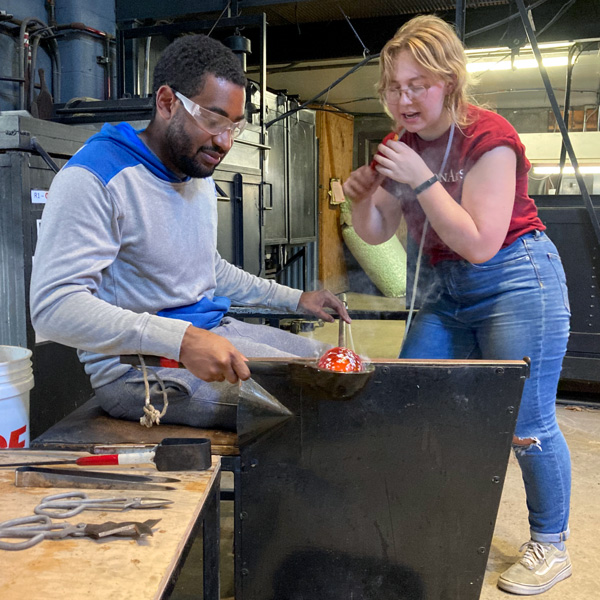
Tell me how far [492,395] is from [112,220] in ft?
3.16

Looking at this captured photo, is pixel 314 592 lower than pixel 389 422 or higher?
lower

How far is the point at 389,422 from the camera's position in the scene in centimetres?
138

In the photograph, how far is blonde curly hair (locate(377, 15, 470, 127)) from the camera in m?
1.59

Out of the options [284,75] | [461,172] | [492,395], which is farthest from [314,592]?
[284,75]

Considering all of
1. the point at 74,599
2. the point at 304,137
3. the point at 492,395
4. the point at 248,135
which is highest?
the point at 304,137

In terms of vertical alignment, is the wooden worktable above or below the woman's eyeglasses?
below

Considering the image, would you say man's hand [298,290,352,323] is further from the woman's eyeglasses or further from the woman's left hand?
the woman's eyeglasses

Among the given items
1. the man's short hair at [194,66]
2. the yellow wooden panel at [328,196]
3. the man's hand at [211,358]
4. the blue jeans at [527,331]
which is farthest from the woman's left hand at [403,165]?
the yellow wooden panel at [328,196]

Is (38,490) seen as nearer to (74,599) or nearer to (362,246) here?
(74,599)

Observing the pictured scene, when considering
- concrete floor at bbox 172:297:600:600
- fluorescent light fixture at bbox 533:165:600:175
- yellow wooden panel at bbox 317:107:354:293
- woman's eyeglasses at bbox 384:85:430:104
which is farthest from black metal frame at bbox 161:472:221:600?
yellow wooden panel at bbox 317:107:354:293

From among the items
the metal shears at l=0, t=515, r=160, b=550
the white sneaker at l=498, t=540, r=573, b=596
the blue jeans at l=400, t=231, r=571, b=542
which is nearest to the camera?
the metal shears at l=0, t=515, r=160, b=550

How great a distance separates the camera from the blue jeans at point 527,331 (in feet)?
5.57

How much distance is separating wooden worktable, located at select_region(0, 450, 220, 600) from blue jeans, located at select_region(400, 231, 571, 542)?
96 centimetres

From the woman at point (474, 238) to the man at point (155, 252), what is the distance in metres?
0.46
